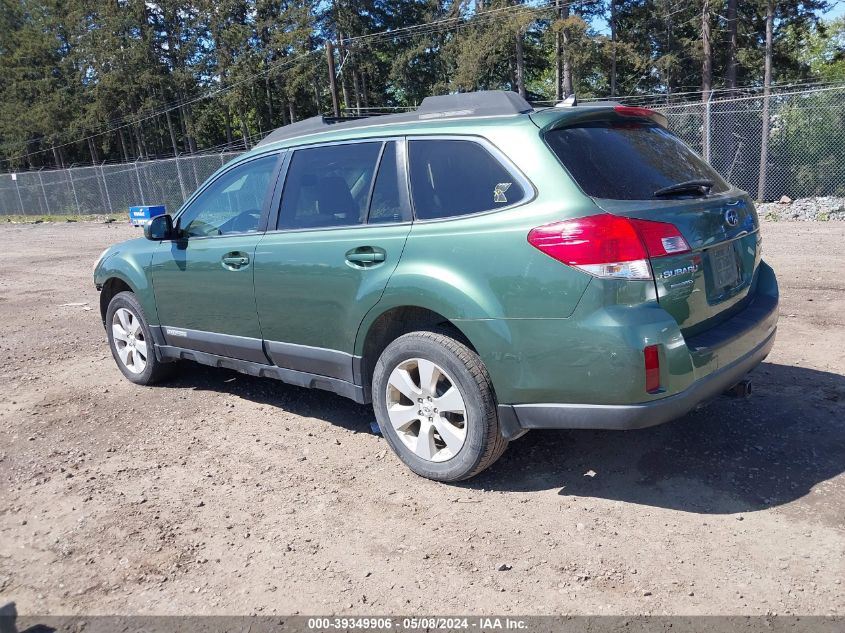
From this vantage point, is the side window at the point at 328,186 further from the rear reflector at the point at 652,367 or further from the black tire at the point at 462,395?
the rear reflector at the point at 652,367

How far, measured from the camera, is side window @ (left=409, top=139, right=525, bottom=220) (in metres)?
3.32

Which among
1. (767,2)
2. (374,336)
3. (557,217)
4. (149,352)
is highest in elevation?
(767,2)

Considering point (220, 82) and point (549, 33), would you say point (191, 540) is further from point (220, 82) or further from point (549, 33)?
point (220, 82)

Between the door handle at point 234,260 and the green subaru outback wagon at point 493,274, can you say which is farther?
the door handle at point 234,260

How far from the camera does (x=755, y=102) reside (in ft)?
61.2

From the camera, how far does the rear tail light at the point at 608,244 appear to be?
2.96 meters

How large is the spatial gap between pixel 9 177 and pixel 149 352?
130 feet

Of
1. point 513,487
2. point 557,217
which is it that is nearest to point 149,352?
point 513,487

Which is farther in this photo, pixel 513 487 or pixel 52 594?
pixel 513 487

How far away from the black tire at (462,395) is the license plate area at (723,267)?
1.20m

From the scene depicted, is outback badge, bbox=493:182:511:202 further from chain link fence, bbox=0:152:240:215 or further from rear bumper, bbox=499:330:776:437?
chain link fence, bbox=0:152:240:215

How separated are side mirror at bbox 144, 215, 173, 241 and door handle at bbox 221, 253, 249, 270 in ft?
2.33

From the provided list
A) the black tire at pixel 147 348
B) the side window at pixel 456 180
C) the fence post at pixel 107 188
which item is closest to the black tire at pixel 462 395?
the side window at pixel 456 180

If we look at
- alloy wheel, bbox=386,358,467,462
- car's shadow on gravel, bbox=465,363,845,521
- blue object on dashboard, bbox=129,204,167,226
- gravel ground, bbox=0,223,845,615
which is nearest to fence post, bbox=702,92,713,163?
gravel ground, bbox=0,223,845,615
